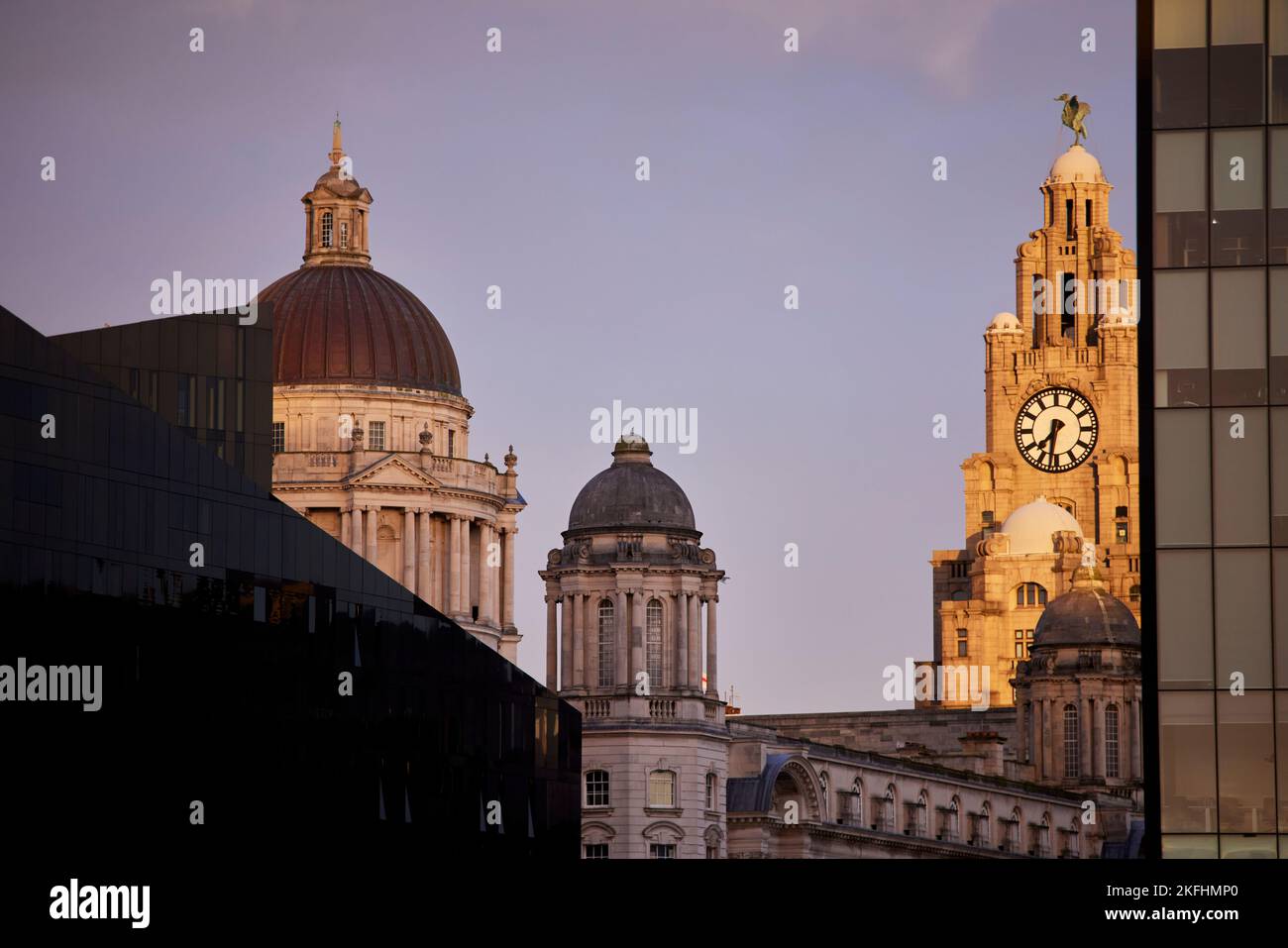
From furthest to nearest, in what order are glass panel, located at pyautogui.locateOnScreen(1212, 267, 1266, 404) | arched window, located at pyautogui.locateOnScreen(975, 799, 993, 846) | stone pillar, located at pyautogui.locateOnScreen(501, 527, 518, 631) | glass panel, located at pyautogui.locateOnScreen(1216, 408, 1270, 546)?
stone pillar, located at pyautogui.locateOnScreen(501, 527, 518, 631)
arched window, located at pyautogui.locateOnScreen(975, 799, 993, 846)
glass panel, located at pyautogui.locateOnScreen(1212, 267, 1266, 404)
glass panel, located at pyautogui.locateOnScreen(1216, 408, 1270, 546)

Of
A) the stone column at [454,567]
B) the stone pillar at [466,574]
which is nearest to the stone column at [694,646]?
the stone column at [454,567]

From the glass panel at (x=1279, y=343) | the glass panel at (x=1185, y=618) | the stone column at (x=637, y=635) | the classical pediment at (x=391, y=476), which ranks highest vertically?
the classical pediment at (x=391, y=476)

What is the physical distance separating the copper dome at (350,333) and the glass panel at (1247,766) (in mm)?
108754

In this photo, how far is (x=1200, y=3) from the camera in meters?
88.9

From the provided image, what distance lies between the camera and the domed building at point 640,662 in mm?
153000

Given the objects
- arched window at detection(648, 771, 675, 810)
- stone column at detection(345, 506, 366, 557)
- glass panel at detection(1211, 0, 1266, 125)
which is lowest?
arched window at detection(648, 771, 675, 810)

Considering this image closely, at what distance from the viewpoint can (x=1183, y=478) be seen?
3440 inches

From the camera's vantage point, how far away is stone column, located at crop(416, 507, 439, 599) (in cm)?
18700

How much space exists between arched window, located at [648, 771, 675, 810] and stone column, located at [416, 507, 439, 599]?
119 feet

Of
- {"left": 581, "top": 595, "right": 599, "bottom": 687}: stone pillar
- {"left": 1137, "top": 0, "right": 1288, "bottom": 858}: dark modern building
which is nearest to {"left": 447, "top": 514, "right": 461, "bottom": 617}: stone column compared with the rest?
{"left": 581, "top": 595, "right": 599, "bottom": 687}: stone pillar

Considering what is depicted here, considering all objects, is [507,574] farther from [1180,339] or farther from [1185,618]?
[1185,618]

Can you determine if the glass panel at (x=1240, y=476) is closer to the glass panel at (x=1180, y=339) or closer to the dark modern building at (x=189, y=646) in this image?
the glass panel at (x=1180, y=339)

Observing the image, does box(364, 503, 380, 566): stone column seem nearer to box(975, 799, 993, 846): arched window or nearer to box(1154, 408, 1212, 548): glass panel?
box(975, 799, 993, 846): arched window
